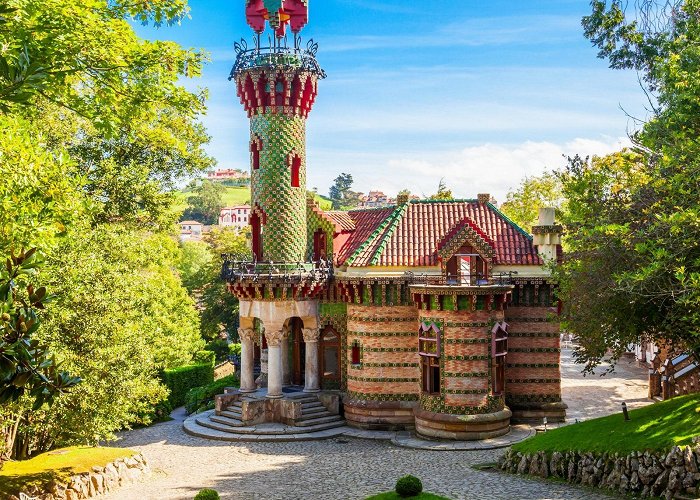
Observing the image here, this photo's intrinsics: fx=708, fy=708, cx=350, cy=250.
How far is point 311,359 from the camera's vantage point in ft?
97.0

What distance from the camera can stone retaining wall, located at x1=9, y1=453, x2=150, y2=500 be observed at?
18.7 m

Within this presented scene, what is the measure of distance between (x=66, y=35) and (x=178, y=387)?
27.8 m

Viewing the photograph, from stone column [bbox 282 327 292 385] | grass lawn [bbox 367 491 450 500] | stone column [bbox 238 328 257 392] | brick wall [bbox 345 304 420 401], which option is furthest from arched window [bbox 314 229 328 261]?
grass lawn [bbox 367 491 450 500]

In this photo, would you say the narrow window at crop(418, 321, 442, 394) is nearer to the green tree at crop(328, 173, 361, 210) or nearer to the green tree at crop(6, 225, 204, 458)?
the green tree at crop(6, 225, 204, 458)

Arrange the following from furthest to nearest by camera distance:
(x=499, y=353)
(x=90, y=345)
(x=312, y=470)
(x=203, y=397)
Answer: (x=203, y=397) < (x=499, y=353) < (x=312, y=470) < (x=90, y=345)

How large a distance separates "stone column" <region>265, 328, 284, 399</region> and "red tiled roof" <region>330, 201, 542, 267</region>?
4.18 m

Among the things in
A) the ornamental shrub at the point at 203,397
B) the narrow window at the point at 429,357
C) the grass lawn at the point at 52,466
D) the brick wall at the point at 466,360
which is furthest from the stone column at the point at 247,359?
the brick wall at the point at 466,360

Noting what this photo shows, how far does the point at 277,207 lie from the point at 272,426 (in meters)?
8.76

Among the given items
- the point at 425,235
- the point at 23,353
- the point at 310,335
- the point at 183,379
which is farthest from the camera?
the point at 183,379

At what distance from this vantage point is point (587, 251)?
1756 cm

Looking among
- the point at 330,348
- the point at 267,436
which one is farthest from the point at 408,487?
the point at 330,348

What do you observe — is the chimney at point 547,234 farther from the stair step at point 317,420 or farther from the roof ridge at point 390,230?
the stair step at point 317,420

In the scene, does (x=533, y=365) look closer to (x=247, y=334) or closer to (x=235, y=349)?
(x=247, y=334)

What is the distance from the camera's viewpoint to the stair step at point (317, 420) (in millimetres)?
27750
